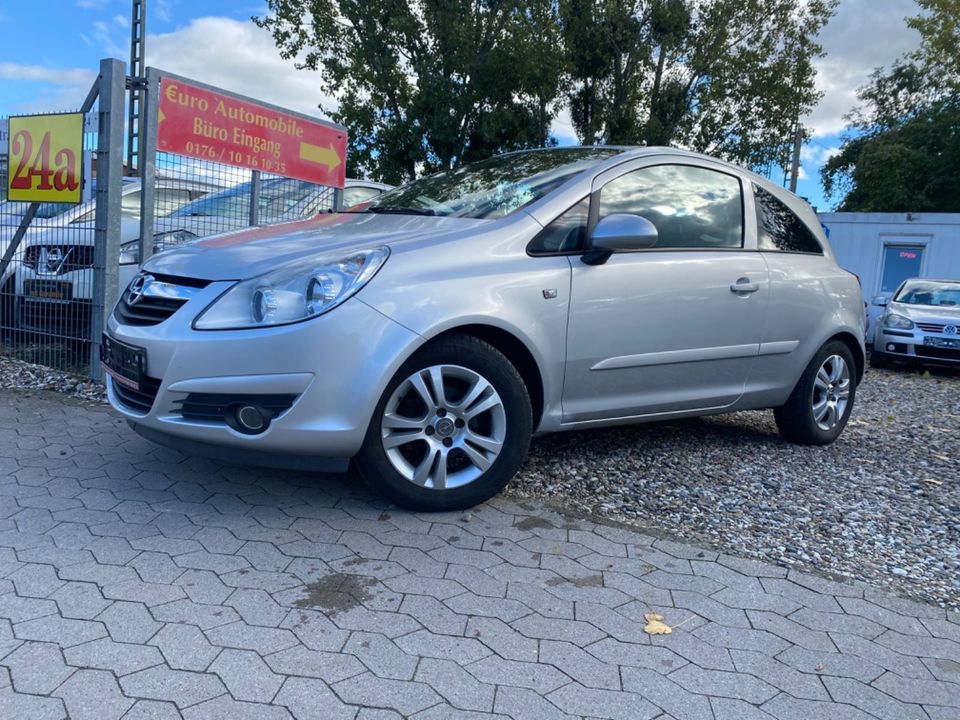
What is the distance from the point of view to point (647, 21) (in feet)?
75.0

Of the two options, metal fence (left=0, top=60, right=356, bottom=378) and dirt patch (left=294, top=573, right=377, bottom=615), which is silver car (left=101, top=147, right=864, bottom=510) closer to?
dirt patch (left=294, top=573, right=377, bottom=615)

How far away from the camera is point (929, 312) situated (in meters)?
11.9

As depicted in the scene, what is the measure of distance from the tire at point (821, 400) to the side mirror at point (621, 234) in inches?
73.8

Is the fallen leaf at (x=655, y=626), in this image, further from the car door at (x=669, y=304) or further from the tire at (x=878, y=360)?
the tire at (x=878, y=360)

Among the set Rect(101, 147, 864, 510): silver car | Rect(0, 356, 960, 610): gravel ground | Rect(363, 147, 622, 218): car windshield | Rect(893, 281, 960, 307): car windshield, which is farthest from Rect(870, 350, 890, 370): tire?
Rect(363, 147, 622, 218): car windshield

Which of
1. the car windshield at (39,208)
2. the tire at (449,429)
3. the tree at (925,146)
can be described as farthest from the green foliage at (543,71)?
the tire at (449,429)

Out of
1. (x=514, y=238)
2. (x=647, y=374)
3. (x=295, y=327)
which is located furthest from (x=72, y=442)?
(x=647, y=374)

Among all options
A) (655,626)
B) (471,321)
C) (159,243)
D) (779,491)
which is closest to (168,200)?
(159,243)

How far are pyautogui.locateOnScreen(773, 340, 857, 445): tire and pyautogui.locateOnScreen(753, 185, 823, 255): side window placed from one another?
652mm

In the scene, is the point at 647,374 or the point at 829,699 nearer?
the point at 829,699

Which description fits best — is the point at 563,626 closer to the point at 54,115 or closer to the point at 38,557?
the point at 38,557

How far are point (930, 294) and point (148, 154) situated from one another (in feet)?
38.2

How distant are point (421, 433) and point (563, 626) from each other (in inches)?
42.8

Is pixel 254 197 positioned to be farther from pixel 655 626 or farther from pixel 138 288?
pixel 655 626
